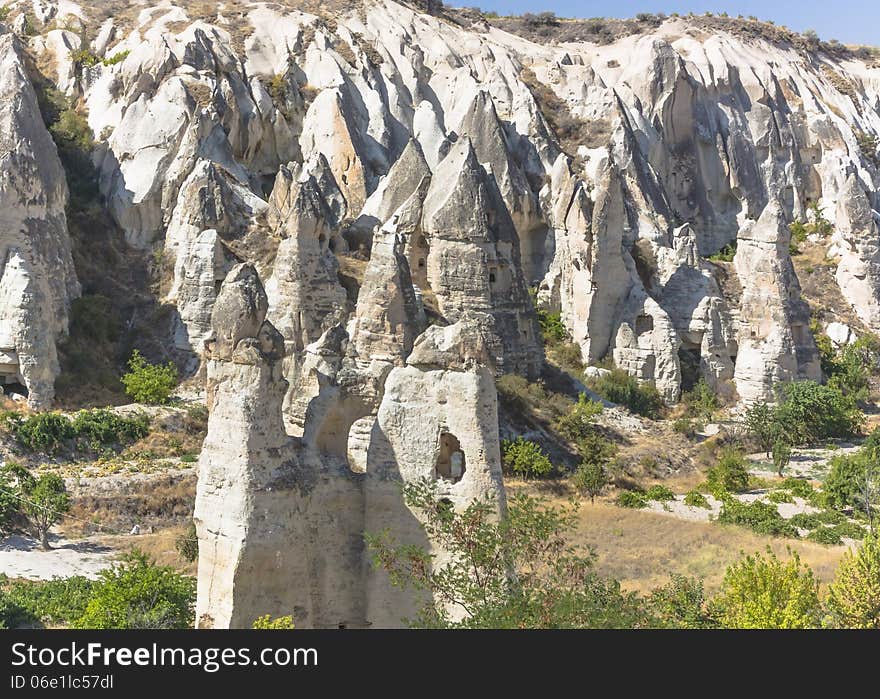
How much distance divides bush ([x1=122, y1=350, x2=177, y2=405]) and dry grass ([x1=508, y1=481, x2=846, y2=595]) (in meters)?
9.41

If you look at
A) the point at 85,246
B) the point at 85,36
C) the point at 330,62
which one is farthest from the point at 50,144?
the point at 330,62

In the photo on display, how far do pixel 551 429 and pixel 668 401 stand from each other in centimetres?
701

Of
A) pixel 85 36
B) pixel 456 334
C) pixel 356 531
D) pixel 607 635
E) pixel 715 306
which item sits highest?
pixel 85 36

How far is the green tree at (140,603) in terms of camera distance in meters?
13.8

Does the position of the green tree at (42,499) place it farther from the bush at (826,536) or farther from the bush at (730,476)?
the bush at (730,476)

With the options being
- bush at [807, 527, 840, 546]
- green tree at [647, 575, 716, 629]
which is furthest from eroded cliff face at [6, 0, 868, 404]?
bush at [807, 527, 840, 546]

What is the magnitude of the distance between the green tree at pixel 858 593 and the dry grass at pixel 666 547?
12.5ft

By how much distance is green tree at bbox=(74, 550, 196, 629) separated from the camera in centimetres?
1380

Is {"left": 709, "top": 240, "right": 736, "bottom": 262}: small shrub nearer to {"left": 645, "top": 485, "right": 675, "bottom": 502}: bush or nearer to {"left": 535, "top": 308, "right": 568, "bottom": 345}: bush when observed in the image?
{"left": 535, "top": 308, "right": 568, "bottom": 345}: bush

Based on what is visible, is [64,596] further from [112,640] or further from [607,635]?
[607,635]

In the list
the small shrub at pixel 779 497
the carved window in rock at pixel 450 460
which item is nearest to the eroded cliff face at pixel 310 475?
the carved window in rock at pixel 450 460

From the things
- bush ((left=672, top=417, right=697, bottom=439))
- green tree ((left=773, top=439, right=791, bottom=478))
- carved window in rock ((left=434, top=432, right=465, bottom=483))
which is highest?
bush ((left=672, top=417, right=697, bottom=439))

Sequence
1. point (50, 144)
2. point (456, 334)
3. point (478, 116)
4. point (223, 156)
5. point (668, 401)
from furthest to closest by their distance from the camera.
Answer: point (478, 116) < point (223, 156) < point (668, 401) < point (50, 144) < point (456, 334)

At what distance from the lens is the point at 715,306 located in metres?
34.4
